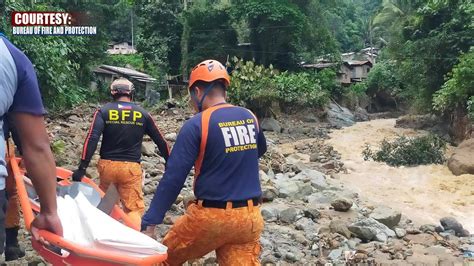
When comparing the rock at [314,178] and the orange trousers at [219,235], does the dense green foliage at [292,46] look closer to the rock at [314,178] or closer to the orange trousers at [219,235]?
the rock at [314,178]

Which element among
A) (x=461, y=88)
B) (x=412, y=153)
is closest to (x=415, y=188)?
(x=412, y=153)

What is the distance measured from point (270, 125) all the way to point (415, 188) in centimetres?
1117

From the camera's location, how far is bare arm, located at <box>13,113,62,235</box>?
2080 mm

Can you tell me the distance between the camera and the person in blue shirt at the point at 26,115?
2018mm

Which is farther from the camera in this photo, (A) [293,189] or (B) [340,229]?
(A) [293,189]

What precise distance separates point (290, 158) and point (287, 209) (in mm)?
9067

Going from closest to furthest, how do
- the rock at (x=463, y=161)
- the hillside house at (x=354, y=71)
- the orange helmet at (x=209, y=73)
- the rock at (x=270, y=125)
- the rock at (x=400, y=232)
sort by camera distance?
the orange helmet at (x=209, y=73) < the rock at (x=400, y=232) < the rock at (x=463, y=161) < the rock at (x=270, y=125) < the hillside house at (x=354, y=71)

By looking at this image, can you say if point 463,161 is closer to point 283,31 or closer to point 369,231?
point 369,231

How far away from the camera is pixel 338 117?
29.6 m

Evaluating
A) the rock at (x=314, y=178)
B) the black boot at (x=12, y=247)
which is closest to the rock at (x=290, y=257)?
the black boot at (x=12, y=247)

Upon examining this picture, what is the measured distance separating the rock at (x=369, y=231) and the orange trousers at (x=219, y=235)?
4110 mm

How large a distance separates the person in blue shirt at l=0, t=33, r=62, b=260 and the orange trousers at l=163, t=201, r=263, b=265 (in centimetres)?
105

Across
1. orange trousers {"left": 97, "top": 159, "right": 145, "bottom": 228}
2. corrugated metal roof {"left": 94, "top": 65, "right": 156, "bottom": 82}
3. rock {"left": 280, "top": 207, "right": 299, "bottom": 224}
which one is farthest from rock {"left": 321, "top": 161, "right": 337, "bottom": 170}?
corrugated metal roof {"left": 94, "top": 65, "right": 156, "bottom": 82}

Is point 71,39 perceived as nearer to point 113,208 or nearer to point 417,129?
point 113,208
